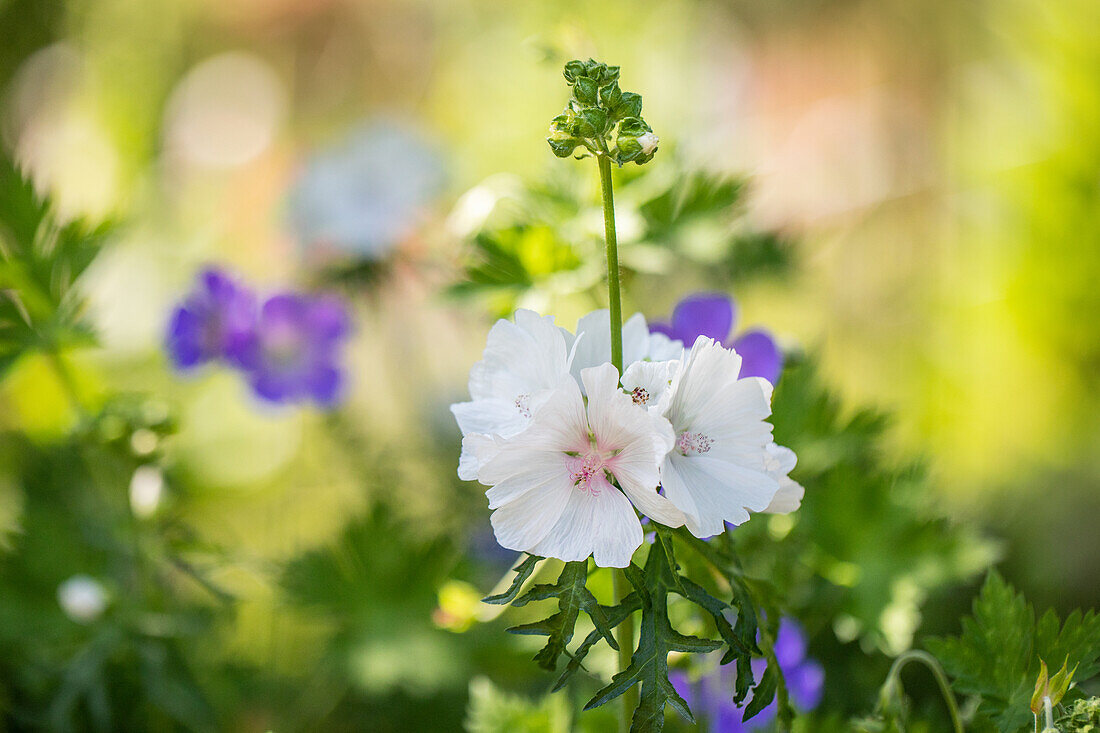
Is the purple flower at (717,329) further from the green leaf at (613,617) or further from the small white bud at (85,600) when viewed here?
the small white bud at (85,600)

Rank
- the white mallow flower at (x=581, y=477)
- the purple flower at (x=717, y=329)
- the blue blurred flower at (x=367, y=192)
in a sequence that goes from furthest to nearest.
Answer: the blue blurred flower at (x=367, y=192) < the purple flower at (x=717, y=329) < the white mallow flower at (x=581, y=477)

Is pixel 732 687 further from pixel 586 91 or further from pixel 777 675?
pixel 586 91

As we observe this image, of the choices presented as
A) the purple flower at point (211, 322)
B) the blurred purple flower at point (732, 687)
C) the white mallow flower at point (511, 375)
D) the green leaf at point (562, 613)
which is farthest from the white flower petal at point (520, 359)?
the purple flower at point (211, 322)

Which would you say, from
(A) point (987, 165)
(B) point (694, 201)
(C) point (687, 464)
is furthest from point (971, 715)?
(A) point (987, 165)

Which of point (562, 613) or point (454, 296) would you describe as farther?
point (454, 296)

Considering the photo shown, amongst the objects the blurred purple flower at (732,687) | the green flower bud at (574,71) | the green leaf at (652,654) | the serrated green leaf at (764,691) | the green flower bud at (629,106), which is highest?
the green flower bud at (574,71)

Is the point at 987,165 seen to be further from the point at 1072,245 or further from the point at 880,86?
the point at 880,86

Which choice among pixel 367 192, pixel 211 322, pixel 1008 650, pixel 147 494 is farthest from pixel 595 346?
pixel 367 192
